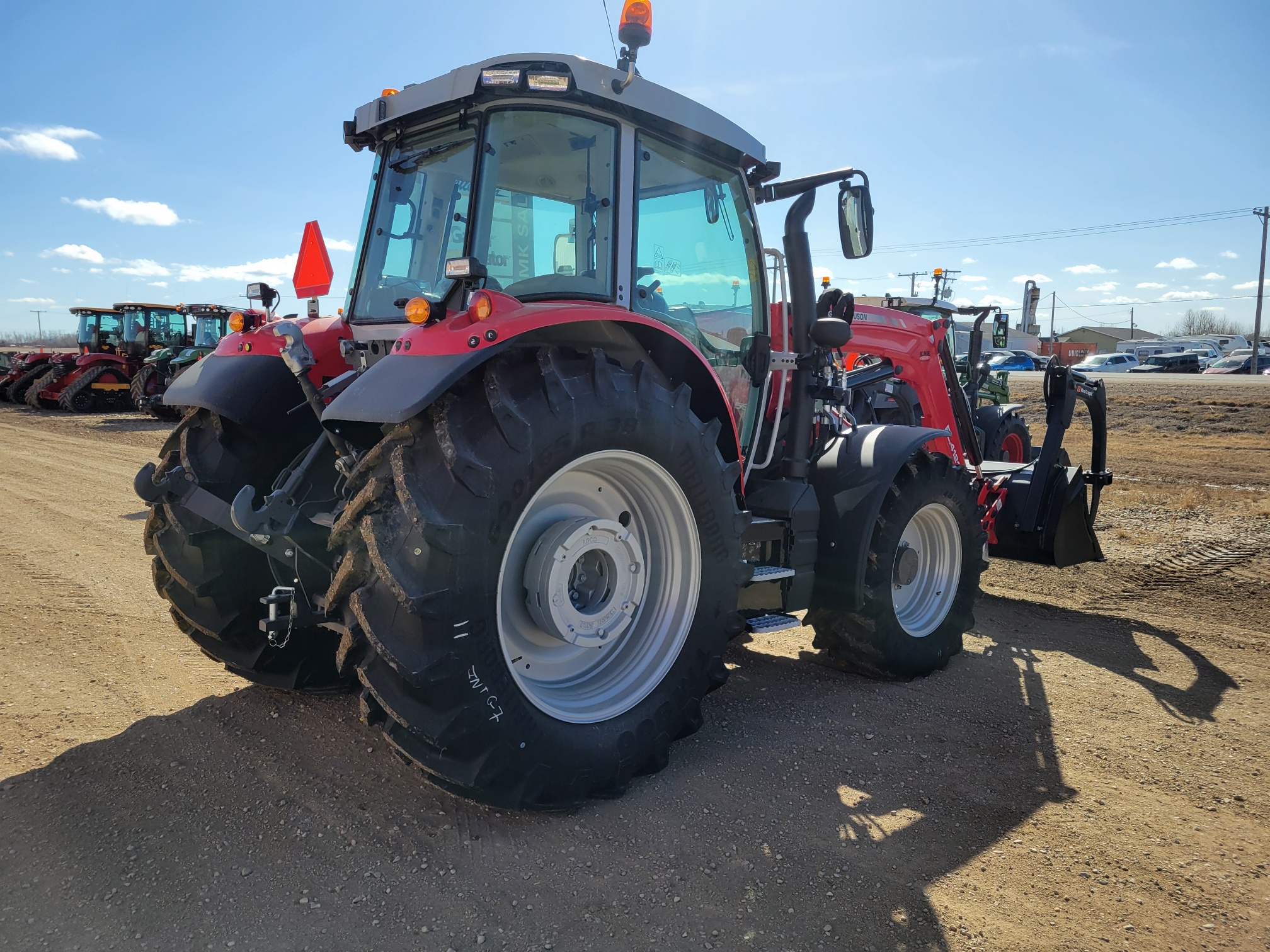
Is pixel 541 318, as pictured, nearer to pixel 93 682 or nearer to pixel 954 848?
pixel 954 848

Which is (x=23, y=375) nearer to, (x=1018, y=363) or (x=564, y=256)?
(x=564, y=256)

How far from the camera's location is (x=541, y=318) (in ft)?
9.16

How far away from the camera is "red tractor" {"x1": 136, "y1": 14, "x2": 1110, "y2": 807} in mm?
2566

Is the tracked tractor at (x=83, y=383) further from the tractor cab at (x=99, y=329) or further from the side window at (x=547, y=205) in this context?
the side window at (x=547, y=205)

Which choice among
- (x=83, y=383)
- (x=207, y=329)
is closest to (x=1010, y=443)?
(x=207, y=329)

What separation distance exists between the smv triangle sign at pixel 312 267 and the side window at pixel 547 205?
147 centimetres

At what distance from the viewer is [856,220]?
12.7ft

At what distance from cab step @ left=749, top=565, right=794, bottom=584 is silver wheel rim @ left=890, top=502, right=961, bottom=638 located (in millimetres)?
866

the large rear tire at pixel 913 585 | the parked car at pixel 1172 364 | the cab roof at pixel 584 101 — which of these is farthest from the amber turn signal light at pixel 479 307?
the parked car at pixel 1172 364

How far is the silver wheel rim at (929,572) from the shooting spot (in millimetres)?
4551

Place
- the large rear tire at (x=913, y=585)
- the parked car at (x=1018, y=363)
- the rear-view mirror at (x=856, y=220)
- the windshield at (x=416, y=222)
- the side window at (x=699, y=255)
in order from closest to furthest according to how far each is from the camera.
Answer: the windshield at (x=416, y=222)
the side window at (x=699, y=255)
the rear-view mirror at (x=856, y=220)
the large rear tire at (x=913, y=585)
the parked car at (x=1018, y=363)

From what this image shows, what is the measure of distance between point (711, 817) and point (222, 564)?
84.5 inches

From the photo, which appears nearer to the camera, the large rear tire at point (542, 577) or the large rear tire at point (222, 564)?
the large rear tire at point (542, 577)

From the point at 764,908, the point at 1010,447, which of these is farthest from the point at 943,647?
the point at 1010,447
